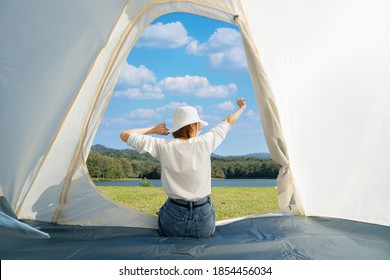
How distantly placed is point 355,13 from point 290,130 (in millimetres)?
1099

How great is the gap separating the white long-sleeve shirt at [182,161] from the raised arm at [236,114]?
267 millimetres

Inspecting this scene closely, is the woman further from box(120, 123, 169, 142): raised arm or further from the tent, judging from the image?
the tent

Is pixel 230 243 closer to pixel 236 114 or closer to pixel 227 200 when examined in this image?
pixel 236 114

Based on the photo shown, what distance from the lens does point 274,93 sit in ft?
12.5

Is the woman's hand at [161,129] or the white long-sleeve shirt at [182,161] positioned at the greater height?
the woman's hand at [161,129]

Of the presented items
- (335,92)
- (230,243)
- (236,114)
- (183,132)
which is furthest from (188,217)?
(335,92)

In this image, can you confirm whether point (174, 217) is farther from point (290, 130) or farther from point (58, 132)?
point (58, 132)

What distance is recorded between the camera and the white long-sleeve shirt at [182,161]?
10.7ft

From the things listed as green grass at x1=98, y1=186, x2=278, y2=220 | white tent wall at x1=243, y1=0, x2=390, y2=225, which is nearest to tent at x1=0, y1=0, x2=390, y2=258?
white tent wall at x1=243, y1=0, x2=390, y2=225

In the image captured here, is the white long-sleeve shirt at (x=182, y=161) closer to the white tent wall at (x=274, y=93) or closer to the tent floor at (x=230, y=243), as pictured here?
the tent floor at (x=230, y=243)

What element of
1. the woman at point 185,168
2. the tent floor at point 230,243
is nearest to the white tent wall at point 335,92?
the tent floor at point 230,243

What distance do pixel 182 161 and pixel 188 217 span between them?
1.36 feet

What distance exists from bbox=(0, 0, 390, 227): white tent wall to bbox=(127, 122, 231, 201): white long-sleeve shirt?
767mm

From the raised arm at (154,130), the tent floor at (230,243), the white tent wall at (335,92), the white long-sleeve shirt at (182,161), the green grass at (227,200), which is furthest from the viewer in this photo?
the green grass at (227,200)
